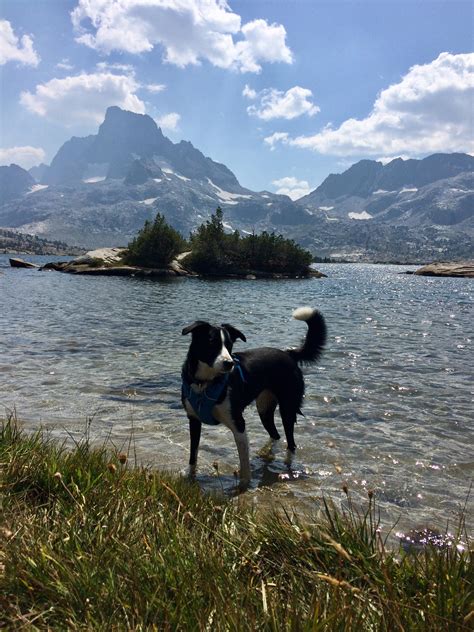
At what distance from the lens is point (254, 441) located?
27.4 ft

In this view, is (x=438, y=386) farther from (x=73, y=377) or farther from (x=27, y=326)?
(x=27, y=326)

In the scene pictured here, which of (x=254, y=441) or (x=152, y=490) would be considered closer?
(x=152, y=490)

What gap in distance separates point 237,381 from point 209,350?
0.82 metres

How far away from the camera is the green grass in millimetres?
2326

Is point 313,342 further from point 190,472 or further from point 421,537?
point 421,537

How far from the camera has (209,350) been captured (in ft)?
20.1

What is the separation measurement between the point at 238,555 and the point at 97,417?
6.32 m

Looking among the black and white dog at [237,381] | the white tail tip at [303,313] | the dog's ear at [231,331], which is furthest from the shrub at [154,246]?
the dog's ear at [231,331]

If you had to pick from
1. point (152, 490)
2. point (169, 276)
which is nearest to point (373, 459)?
point (152, 490)

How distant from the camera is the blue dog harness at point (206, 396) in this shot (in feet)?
20.8

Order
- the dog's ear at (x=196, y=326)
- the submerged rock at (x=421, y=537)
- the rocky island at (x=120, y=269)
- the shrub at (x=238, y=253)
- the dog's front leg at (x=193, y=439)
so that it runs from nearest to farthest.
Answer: the submerged rock at (x=421, y=537), the dog's ear at (x=196, y=326), the dog's front leg at (x=193, y=439), the rocky island at (x=120, y=269), the shrub at (x=238, y=253)

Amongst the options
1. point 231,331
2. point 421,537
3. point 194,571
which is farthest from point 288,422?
point 194,571

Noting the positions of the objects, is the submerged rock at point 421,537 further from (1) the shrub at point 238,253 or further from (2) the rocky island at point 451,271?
(2) the rocky island at point 451,271

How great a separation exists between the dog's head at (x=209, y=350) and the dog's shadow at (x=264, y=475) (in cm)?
137
